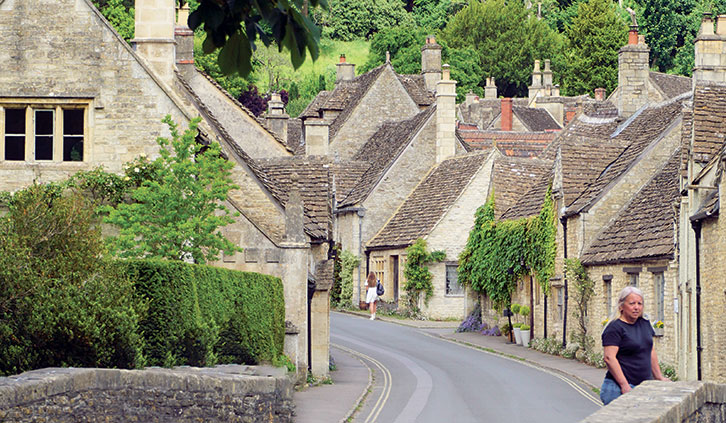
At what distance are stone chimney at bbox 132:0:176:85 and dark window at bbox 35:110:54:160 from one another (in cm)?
246

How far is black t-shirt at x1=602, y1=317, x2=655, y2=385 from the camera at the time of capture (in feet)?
37.8

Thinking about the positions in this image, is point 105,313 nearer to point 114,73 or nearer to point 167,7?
point 114,73

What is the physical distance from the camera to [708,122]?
2712 centimetres

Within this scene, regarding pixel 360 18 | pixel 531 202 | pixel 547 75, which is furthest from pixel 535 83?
pixel 531 202

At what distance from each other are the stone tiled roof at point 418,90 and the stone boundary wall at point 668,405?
51.6 meters

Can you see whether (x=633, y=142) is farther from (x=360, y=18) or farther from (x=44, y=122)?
(x=360, y=18)

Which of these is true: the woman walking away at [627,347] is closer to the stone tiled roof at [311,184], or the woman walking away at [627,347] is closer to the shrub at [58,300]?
the shrub at [58,300]

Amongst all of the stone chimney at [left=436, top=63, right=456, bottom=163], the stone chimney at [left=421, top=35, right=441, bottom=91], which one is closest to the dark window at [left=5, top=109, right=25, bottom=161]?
the stone chimney at [left=436, top=63, right=456, bottom=163]

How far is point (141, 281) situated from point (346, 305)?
37009 millimetres

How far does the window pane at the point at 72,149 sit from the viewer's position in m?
24.4

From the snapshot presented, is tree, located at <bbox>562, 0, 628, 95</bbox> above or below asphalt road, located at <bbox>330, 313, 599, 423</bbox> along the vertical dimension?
above

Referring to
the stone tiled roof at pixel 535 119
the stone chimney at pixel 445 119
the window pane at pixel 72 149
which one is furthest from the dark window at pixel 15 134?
the stone tiled roof at pixel 535 119

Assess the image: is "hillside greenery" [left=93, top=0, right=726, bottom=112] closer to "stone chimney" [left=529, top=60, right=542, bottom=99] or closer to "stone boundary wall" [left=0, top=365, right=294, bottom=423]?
"stone chimney" [left=529, top=60, right=542, bottom=99]

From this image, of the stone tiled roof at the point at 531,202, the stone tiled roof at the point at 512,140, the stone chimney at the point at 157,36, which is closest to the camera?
the stone chimney at the point at 157,36
